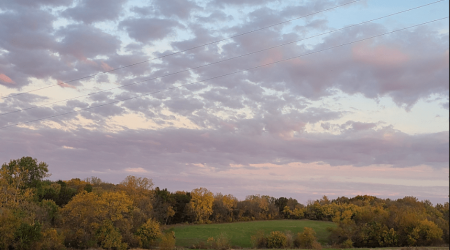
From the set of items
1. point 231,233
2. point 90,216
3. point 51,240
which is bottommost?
point 51,240

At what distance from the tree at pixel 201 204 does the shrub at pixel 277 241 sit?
105 feet

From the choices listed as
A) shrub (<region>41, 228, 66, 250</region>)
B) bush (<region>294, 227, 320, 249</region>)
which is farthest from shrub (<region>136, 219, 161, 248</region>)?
bush (<region>294, 227, 320, 249</region>)

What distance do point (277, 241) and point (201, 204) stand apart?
3488cm

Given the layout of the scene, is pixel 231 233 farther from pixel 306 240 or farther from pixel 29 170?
pixel 29 170

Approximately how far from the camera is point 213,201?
86.3 m

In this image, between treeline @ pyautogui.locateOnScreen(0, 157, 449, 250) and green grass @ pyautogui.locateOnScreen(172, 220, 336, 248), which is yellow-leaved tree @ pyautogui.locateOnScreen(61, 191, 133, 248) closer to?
treeline @ pyautogui.locateOnScreen(0, 157, 449, 250)

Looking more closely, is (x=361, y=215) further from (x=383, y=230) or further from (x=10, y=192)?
(x=10, y=192)

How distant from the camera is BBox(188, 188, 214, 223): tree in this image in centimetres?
8119

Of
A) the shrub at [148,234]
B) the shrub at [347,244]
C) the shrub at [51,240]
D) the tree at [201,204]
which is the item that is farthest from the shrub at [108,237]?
the tree at [201,204]

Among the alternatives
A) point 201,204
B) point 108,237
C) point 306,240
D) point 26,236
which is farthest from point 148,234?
point 201,204

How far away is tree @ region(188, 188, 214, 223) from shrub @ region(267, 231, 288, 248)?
3197 cm

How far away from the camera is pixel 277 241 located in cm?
4953

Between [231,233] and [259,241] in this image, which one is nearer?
[259,241]

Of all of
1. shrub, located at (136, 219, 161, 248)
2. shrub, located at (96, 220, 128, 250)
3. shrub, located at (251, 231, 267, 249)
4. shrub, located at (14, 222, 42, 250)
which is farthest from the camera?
shrub, located at (251, 231, 267, 249)
